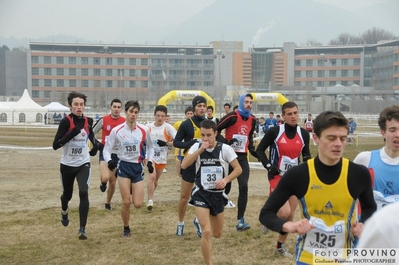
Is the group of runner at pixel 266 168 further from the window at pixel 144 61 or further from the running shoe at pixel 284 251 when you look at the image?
the window at pixel 144 61

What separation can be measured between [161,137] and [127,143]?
3680mm

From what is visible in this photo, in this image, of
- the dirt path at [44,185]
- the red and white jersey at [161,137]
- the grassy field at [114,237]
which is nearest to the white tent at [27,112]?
the dirt path at [44,185]

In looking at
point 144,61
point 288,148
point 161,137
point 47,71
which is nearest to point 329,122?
point 288,148

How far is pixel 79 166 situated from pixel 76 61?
395ft

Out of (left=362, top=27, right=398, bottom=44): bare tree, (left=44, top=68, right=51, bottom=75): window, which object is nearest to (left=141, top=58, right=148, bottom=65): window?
(left=44, top=68, right=51, bottom=75): window

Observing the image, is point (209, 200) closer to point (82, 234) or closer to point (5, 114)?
point (82, 234)

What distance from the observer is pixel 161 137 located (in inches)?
525

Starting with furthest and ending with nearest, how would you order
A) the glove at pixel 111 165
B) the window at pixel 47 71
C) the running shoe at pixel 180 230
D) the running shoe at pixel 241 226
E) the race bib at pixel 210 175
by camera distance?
the window at pixel 47 71 → the running shoe at pixel 241 226 → the running shoe at pixel 180 230 → the glove at pixel 111 165 → the race bib at pixel 210 175

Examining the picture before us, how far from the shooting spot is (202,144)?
7375 millimetres

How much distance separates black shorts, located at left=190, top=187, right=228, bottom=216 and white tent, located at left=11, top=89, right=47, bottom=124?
203 feet

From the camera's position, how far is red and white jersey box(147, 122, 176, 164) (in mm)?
12789

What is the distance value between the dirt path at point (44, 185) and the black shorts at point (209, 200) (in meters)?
5.88

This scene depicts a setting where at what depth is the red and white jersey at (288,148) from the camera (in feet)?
27.8

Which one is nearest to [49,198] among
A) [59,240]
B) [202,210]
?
[59,240]
